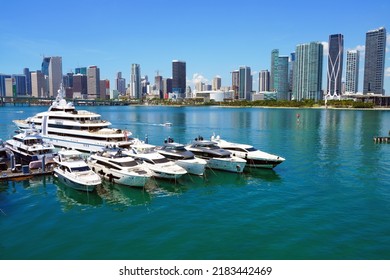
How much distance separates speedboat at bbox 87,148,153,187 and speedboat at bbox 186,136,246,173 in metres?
8.77

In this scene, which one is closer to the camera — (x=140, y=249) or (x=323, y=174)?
(x=140, y=249)

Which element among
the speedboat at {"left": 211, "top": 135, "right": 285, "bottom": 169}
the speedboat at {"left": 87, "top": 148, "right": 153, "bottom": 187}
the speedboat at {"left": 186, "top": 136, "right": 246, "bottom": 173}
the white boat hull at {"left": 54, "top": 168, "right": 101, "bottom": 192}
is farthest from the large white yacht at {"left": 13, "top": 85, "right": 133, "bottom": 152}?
the speedboat at {"left": 211, "top": 135, "right": 285, "bottom": 169}

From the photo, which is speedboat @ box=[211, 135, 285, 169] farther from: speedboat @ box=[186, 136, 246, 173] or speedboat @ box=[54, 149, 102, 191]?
speedboat @ box=[54, 149, 102, 191]

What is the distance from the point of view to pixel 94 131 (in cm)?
5141

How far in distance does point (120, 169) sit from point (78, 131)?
69.4 feet

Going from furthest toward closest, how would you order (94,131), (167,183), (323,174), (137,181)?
(94,131), (323,174), (167,183), (137,181)

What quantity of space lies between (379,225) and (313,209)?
15.8ft

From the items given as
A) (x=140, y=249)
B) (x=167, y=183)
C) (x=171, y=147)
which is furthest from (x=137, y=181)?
(x=140, y=249)

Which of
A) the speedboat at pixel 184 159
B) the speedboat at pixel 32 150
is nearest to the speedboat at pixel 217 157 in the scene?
the speedboat at pixel 184 159

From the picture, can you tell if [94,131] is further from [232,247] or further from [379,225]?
[379,225]

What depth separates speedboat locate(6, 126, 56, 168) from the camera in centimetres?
3917

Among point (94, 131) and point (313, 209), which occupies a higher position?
point (94, 131)
